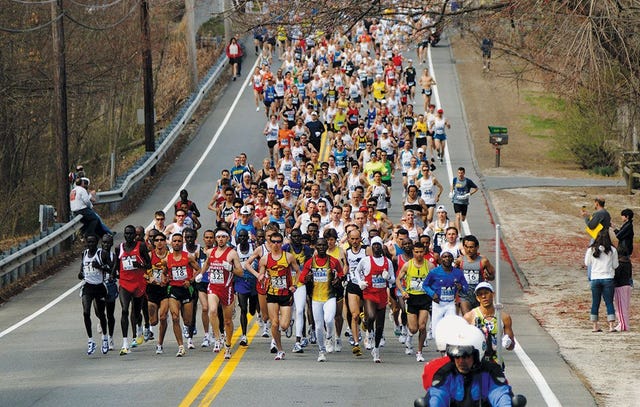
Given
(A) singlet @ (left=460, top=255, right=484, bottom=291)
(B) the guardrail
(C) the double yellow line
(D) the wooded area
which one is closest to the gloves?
(C) the double yellow line

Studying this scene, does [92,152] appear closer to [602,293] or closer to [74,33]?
[74,33]

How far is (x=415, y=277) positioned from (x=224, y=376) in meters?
3.05

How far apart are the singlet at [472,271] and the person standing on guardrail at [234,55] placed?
3616 cm

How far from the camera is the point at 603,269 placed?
20.6 metres

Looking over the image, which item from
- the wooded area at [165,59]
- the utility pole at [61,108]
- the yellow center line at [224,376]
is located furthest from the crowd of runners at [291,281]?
the utility pole at [61,108]

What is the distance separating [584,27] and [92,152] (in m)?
34.9

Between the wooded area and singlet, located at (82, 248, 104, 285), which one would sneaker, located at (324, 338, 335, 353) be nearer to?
singlet, located at (82, 248, 104, 285)

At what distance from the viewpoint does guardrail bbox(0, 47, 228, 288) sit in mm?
26094

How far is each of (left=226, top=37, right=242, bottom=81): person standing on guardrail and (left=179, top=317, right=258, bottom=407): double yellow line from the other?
35.2 m

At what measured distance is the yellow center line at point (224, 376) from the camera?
1513cm

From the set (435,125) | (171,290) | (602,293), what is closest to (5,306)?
(171,290)

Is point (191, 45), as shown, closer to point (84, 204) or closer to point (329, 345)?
point (84, 204)

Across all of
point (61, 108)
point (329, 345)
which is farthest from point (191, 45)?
point (329, 345)

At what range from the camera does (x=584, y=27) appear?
22719mm
